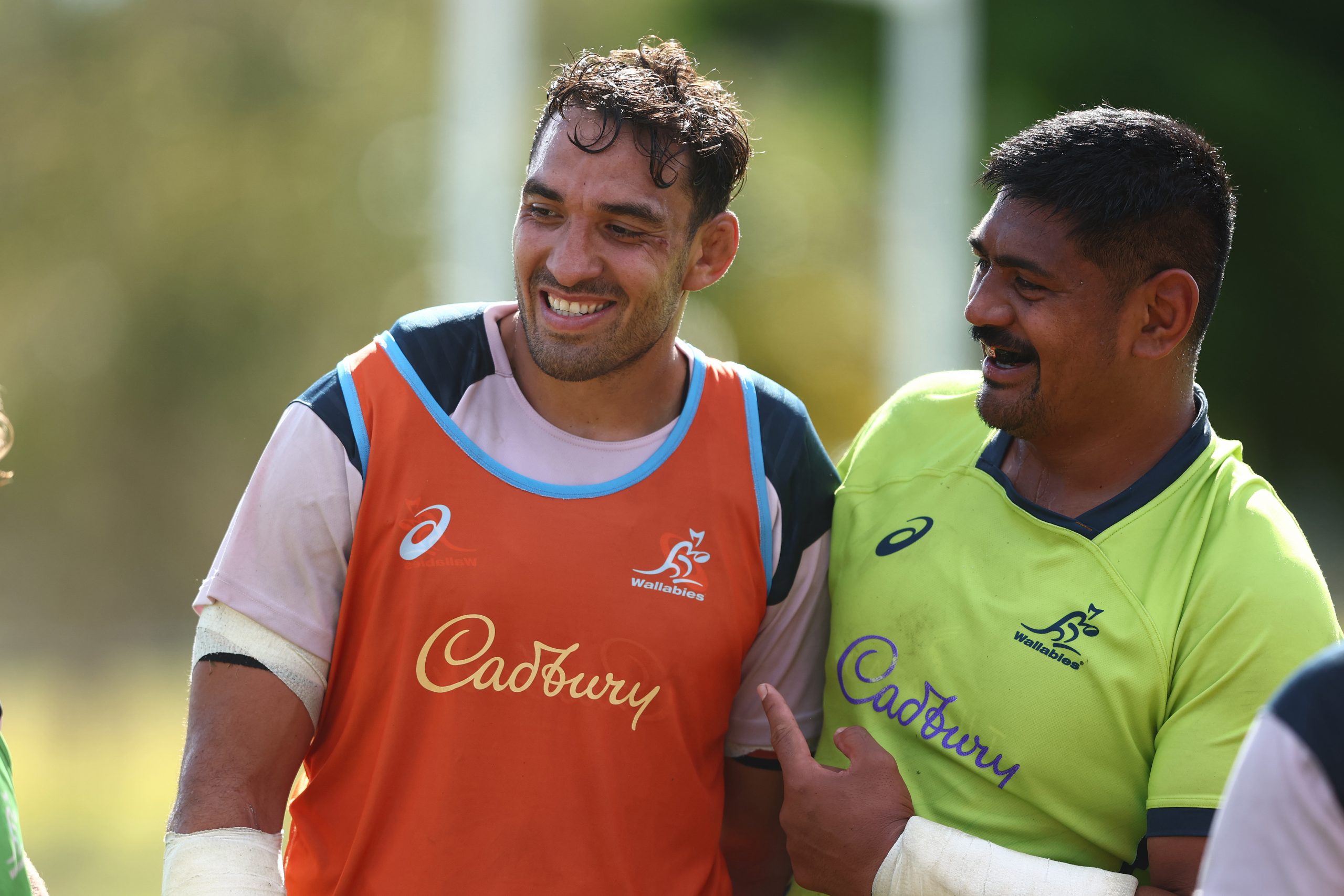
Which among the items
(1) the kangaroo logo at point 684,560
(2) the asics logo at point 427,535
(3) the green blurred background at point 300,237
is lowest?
(3) the green blurred background at point 300,237

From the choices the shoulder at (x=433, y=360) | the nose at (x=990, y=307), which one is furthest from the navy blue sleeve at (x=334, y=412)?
the nose at (x=990, y=307)

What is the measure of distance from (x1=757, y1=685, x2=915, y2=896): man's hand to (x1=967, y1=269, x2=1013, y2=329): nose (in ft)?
2.37

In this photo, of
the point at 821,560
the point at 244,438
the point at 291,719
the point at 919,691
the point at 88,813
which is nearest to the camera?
the point at 291,719

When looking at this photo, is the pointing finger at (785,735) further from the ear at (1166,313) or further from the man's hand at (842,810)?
the ear at (1166,313)

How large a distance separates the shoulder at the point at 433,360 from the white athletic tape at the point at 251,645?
297mm

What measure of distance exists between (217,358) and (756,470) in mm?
15227

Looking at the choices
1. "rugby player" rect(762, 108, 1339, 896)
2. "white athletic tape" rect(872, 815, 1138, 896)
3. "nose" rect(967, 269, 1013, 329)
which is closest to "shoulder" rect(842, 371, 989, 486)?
"rugby player" rect(762, 108, 1339, 896)

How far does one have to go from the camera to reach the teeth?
2406 millimetres

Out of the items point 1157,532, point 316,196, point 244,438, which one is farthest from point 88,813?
point 316,196

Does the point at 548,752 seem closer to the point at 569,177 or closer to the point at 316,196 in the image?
the point at 569,177

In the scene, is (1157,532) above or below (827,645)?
above

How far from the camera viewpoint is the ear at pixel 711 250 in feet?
8.45

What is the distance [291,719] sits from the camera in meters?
2.17

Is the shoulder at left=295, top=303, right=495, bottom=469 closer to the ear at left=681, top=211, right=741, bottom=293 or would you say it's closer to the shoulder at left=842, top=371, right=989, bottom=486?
the ear at left=681, top=211, right=741, bottom=293
